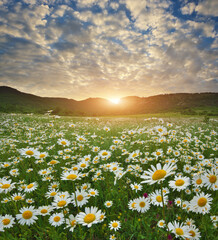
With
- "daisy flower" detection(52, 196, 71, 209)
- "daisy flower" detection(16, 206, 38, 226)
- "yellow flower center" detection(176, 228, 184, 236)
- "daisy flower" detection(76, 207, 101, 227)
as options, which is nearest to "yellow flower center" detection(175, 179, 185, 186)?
"yellow flower center" detection(176, 228, 184, 236)

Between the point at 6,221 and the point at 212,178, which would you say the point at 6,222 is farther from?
the point at 212,178

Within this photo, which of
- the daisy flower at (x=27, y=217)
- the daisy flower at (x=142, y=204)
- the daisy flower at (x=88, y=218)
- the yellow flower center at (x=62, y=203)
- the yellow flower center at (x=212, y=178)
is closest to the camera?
the daisy flower at (x=88, y=218)

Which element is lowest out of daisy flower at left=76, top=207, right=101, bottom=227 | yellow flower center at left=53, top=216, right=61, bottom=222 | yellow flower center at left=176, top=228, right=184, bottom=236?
yellow flower center at left=53, top=216, right=61, bottom=222

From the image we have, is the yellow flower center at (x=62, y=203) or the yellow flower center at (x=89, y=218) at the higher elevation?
the yellow flower center at (x=62, y=203)

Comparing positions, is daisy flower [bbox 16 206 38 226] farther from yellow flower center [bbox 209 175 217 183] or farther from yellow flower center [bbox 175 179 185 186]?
yellow flower center [bbox 209 175 217 183]

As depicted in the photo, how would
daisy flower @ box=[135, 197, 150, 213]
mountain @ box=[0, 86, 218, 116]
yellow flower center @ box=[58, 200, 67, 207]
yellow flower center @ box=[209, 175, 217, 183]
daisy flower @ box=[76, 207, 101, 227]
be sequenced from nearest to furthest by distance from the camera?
daisy flower @ box=[76, 207, 101, 227], yellow flower center @ box=[209, 175, 217, 183], yellow flower center @ box=[58, 200, 67, 207], daisy flower @ box=[135, 197, 150, 213], mountain @ box=[0, 86, 218, 116]

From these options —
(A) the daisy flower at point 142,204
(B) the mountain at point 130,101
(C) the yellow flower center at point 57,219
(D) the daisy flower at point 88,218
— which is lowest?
(C) the yellow flower center at point 57,219

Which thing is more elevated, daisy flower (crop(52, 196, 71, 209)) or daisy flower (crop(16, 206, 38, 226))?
daisy flower (crop(52, 196, 71, 209))

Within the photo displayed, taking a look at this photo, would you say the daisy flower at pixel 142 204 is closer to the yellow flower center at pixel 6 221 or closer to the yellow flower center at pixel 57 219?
the yellow flower center at pixel 57 219

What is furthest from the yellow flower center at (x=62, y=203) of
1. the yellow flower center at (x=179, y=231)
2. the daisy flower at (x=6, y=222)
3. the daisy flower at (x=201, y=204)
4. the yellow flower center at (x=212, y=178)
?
the yellow flower center at (x=212, y=178)

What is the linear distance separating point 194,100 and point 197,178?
178430 mm

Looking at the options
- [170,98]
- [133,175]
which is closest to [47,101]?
[170,98]

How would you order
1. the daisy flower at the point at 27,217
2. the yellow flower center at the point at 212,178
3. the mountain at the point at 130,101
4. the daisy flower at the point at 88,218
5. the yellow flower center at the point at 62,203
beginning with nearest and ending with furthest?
the daisy flower at the point at 88,218 < the yellow flower center at the point at 212,178 < the yellow flower center at the point at 62,203 < the daisy flower at the point at 27,217 < the mountain at the point at 130,101

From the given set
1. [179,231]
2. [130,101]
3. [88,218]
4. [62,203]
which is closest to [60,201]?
[62,203]
